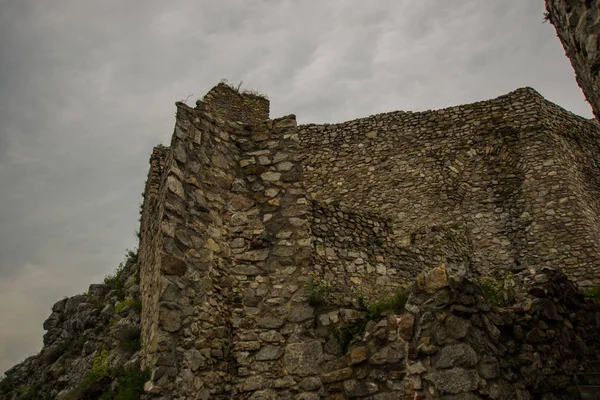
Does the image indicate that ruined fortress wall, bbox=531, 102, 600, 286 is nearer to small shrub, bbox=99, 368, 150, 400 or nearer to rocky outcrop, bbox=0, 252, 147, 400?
rocky outcrop, bbox=0, 252, 147, 400

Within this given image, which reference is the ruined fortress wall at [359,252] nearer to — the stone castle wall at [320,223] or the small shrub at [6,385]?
the stone castle wall at [320,223]

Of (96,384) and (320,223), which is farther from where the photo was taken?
(320,223)

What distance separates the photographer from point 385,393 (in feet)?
18.4

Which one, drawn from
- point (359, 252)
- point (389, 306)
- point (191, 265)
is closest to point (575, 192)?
point (359, 252)

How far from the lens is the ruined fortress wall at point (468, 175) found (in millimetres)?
13391

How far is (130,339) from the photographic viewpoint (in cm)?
870

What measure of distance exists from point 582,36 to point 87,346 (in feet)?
33.7

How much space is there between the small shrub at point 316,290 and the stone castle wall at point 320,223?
47 mm

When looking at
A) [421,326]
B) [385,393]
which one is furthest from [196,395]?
[421,326]

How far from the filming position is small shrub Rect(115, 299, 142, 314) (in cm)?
1002

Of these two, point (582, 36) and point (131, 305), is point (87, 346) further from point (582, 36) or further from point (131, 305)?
point (582, 36)

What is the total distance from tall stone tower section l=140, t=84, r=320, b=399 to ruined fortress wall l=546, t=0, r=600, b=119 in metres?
3.99

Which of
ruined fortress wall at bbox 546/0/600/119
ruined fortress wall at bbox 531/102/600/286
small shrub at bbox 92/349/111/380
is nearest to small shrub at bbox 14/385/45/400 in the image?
small shrub at bbox 92/349/111/380

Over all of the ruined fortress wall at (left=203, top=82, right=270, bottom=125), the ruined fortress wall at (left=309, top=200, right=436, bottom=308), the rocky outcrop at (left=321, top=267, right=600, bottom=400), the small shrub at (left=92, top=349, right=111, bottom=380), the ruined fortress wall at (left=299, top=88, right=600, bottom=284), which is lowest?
the rocky outcrop at (left=321, top=267, right=600, bottom=400)
